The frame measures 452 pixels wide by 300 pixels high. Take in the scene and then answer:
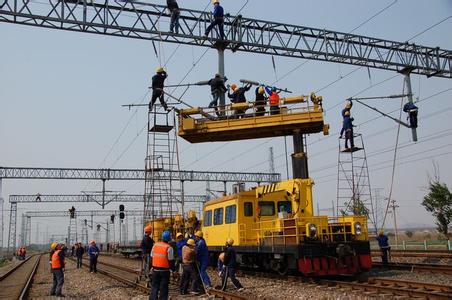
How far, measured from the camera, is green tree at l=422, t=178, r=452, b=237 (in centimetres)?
3566

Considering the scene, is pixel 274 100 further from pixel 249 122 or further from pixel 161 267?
pixel 161 267

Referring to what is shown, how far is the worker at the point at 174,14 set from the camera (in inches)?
752

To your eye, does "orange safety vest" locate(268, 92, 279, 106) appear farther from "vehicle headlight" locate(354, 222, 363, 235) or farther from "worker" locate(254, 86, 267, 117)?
"vehicle headlight" locate(354, 222, 363, 235)

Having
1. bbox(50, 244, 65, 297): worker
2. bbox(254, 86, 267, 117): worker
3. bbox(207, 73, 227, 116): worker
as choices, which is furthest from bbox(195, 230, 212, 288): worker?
bbox(207, 73, 227, 116): worker

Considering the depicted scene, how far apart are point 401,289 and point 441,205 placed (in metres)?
28.6

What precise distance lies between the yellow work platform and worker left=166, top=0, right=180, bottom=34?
4863mm

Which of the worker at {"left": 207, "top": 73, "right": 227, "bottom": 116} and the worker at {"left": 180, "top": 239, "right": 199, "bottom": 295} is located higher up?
→ the worker at {"left": 207, "top": 73, "right": 227, "bottom": 116}

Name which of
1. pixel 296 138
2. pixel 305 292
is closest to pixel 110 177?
pixel 296 138

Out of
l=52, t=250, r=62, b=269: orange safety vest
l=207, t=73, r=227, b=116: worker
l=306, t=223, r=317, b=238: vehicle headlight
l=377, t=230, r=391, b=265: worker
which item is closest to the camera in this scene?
l=306, t=223, r=317, b=238: vehicle headlight

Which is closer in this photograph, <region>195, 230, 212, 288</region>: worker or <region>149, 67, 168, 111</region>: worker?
<region>195, 230, 212, 288</region>: worker

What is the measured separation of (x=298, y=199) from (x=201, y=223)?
5646mm

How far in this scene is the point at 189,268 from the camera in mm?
12031

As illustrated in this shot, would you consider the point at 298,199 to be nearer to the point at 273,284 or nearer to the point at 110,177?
the point at 273,284

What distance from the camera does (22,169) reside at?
4859 cm
